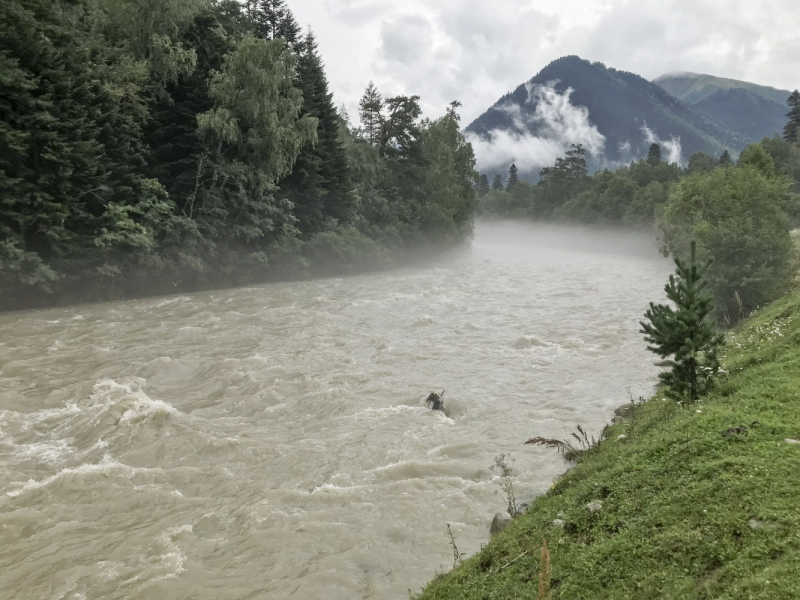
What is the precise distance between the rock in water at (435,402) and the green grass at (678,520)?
6066 millimetres

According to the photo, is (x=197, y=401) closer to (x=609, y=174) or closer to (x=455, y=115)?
(x=455, y=115)

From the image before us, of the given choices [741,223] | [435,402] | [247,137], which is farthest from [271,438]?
[247,137]

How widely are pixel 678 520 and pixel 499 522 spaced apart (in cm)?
339

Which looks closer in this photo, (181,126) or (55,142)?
(55,142)

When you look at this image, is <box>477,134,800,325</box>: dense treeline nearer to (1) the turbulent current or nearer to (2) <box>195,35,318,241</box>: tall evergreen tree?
(1) the turbulent current

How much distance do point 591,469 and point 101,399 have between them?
13.1 metres

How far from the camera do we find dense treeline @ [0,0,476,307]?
80.0ft

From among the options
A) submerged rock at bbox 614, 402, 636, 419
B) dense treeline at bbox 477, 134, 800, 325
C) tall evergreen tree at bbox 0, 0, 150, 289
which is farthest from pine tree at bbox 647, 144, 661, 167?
submerged rock at bbox 614, 402, 636, 419

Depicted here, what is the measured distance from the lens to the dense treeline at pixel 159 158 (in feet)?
80.0

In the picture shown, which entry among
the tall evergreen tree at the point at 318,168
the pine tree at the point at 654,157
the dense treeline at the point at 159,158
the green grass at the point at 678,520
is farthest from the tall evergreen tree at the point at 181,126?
the pine tree at the point at 654,157

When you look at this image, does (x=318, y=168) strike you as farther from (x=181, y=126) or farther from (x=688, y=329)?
(x=688, y=329)

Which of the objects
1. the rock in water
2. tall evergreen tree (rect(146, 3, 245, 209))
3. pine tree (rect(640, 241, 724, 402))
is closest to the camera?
pine tree (rect(640, 241, 724, 402))

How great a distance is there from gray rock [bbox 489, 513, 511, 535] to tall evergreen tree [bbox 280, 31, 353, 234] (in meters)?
38.0

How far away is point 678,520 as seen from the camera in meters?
5.59
